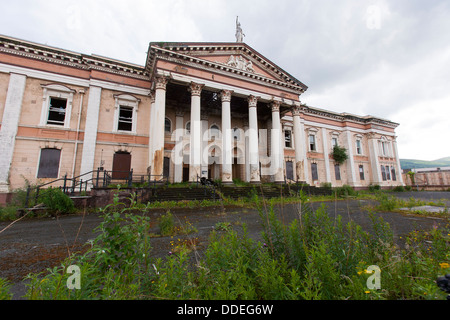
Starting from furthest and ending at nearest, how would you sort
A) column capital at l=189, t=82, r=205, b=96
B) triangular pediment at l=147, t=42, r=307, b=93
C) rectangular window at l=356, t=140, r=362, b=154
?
rectangular window at l=356, t=140, r=362, b=154 → column capital at l=189, t=82, r=205, b=96 → triangular pediment at l=147, t=42, r=307, b=93

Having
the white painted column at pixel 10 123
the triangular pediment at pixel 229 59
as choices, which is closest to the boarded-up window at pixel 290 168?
the triangular pediment at pixel 229 59

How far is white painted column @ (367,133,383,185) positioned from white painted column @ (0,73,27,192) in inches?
1538

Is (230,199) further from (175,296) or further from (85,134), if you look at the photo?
(85,134)

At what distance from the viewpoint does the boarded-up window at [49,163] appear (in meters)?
12.8

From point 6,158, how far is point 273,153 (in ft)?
62.5

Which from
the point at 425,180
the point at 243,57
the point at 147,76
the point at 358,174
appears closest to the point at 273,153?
the point at 243,57

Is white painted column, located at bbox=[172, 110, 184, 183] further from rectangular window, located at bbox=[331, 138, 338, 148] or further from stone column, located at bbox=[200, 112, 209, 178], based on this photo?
rectangular window, located at bbox=[331, 138, 338, 148]

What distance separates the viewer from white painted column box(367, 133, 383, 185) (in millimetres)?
27359

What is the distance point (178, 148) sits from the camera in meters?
17.4

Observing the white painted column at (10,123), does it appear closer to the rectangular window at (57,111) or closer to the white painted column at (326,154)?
the rectangular window at (57,111)

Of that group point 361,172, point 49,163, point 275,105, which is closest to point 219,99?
point 275,105

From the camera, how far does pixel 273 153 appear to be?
55.6 feet

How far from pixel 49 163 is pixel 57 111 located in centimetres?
394

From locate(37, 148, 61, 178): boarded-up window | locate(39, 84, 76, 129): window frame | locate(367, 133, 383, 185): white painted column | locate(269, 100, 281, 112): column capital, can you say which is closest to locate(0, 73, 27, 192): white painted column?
locate(39, 84, 76, 129): window frame
